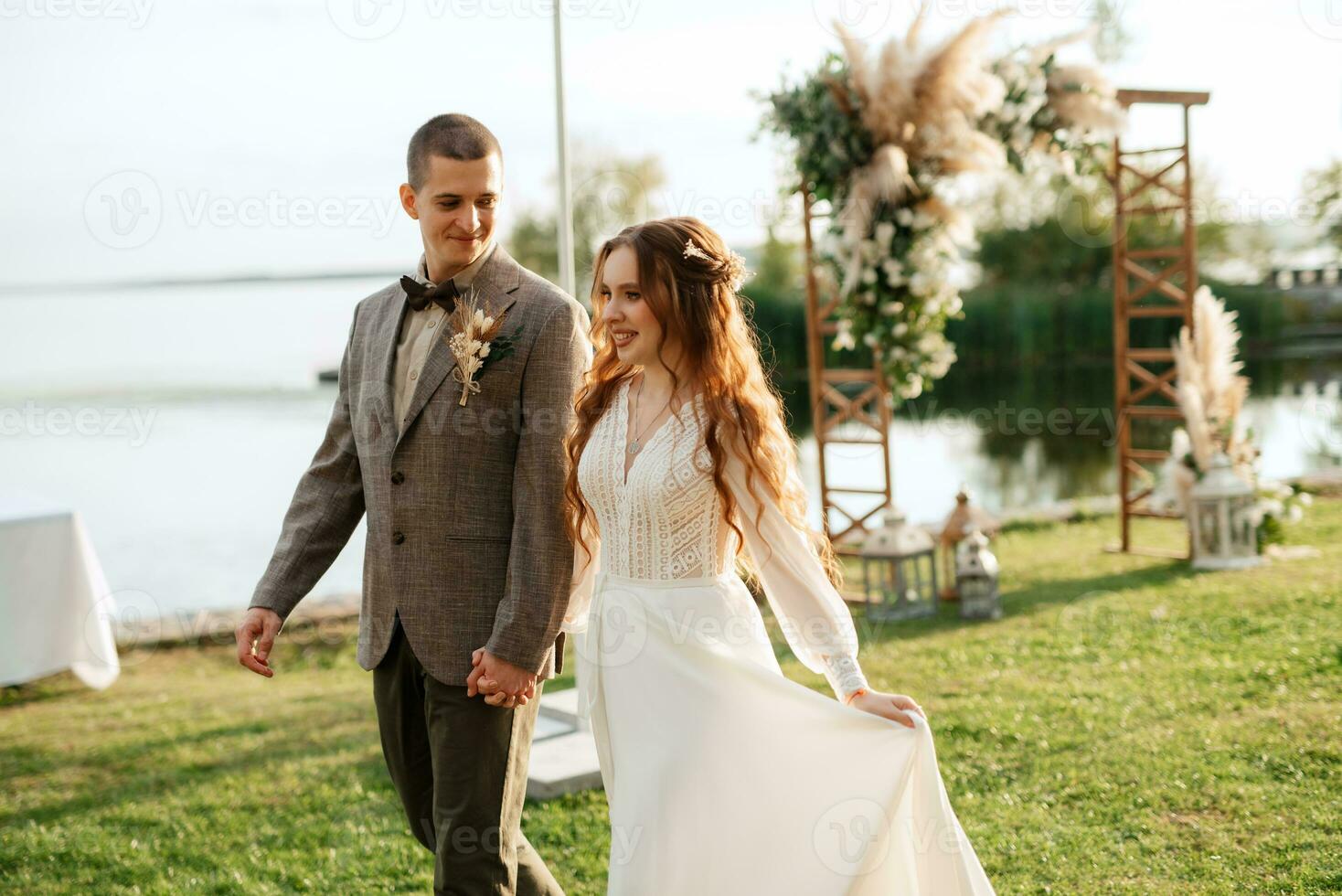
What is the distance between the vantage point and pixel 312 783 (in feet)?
15.3

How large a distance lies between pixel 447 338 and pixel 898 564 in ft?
15.5

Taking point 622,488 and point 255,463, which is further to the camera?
point 255,463

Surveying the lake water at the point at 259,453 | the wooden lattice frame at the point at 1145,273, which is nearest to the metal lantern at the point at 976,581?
the wooden lattice frame at the point at 1145,273

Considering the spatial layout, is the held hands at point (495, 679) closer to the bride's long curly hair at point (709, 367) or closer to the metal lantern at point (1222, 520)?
the bride's long curly hair at point (709, 367)

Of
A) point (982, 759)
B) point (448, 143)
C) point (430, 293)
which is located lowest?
point (982, 759)

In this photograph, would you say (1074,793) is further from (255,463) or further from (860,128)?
(255,463)

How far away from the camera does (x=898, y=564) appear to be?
22.8 feet

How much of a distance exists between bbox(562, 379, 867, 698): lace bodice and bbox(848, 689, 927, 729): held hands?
29 mm

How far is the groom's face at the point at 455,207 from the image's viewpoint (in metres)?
A: 2.54

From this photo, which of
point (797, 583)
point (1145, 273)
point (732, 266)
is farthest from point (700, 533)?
point (1145, 273)

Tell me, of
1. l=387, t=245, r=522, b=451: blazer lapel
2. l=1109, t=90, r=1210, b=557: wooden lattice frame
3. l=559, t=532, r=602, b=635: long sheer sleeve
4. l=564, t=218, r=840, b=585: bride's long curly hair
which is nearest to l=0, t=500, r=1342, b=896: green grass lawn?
l=564, t=218, r=840, b=585: bride's long curly hair

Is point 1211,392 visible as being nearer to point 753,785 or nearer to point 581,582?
point 581,582

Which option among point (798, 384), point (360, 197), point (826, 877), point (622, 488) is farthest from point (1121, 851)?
point (798, 384)

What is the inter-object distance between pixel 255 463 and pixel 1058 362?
22.4 m
